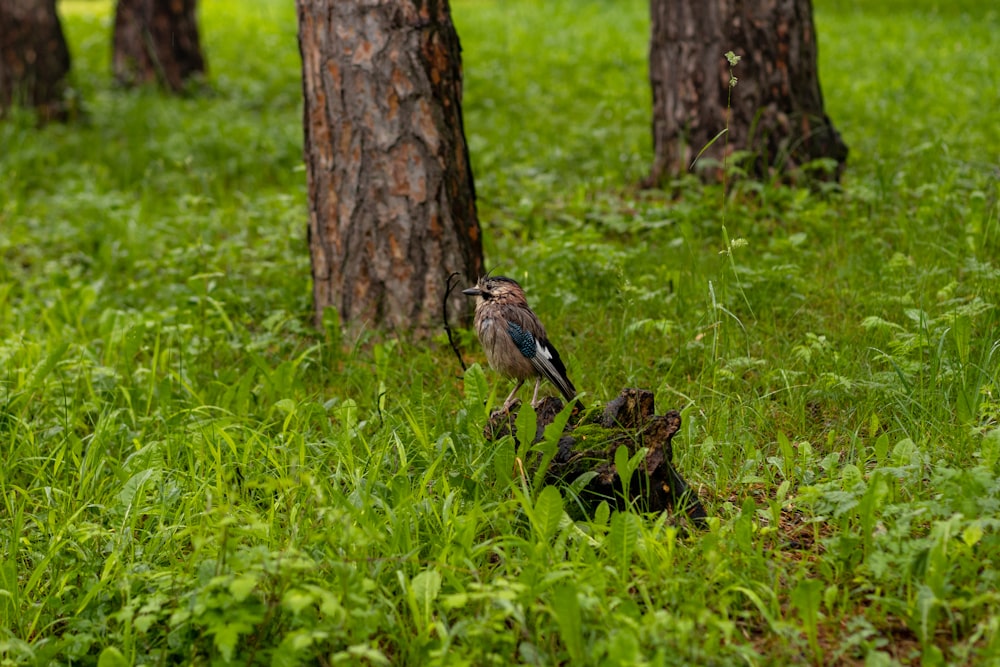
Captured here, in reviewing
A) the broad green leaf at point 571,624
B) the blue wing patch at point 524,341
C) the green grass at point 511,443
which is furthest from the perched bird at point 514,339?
the broad green leaf at point 571,624

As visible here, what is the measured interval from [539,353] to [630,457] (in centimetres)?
85

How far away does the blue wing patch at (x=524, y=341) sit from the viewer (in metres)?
4.55

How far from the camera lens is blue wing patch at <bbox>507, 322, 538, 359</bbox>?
4.55 meters

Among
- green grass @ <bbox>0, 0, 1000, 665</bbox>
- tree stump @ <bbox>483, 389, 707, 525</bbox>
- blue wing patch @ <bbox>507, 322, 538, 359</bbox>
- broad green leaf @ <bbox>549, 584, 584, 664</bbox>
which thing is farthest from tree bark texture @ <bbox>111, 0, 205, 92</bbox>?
broad green leaf @ <bbox>549, 584, 584, 664</bbox>

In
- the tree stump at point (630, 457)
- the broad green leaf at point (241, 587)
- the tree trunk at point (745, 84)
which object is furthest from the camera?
the tree trunk at point (745, 84)

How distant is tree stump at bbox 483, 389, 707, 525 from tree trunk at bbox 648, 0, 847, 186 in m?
4.07

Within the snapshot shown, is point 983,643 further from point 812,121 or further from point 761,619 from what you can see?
point 812,121

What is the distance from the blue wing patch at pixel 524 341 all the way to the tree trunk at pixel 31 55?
8440 millimetres

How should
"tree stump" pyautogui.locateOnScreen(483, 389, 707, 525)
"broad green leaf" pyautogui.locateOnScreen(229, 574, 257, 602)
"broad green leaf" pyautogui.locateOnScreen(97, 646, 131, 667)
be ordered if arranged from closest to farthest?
"broad green leaf" pyautogui.locateOnScreen(229, 574, 257, 602) → "broad green leaf" pyautogui.locateOnScreen(97, 646, 131, 667) → "tree stump" pyautogui.locateOnScreen(483, 389, 707, 525)

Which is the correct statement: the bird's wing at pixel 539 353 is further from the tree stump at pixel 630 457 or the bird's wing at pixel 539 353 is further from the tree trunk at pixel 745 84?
the tree trunk at pixel 745 84

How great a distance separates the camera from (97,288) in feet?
22.3

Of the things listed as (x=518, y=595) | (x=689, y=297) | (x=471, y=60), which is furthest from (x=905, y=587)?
(x=471, y=60)

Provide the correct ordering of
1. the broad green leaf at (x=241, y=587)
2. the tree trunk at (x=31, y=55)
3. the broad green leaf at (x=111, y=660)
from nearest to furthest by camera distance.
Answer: the broad green leaf at (x=241, y=587), the broad green leaf at (x=111, y=660), the tree trunk at (x=31, y=55)

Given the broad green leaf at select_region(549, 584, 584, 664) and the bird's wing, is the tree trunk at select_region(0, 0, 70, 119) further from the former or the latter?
the broad green leaf at select_region(549, 584, 584, 664)
